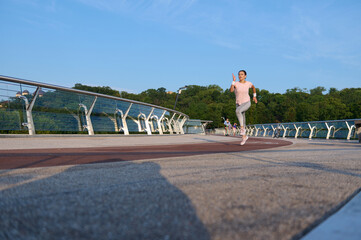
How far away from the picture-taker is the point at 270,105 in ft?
294

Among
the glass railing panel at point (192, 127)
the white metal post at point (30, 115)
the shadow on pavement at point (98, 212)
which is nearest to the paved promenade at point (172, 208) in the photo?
the shadow on pavement at point (98, 212)

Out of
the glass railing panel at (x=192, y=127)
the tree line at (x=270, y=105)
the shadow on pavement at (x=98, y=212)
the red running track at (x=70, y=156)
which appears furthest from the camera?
the tree line at (x=270, y=105)

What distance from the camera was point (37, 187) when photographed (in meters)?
1.62

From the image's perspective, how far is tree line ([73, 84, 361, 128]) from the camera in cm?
6335

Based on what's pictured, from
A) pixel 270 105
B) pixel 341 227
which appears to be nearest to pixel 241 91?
pixel 341 227

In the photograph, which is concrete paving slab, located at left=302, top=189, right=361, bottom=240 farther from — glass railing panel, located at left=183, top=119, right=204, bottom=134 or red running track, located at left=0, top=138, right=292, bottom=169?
glass railing panel, located at left=183, top=119, right=204, bottom=134

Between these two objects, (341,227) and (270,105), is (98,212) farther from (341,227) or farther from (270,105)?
(270,105)

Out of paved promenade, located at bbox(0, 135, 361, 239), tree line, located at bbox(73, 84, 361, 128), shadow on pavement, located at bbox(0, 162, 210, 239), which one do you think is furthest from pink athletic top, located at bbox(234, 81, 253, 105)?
tree line, located at bbox(73, 84, 361, 128)

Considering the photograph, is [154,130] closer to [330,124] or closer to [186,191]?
[330,124]

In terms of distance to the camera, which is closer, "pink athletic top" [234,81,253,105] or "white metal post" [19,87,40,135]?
"pink athletic top" [234,81,253,105]

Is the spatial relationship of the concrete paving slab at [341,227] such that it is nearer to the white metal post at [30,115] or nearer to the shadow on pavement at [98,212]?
the shadow on pavement at [98,212]

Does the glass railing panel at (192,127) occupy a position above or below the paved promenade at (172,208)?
above

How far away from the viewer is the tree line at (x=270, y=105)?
63.3 m

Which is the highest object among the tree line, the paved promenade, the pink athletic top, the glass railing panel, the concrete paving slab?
the tree line
